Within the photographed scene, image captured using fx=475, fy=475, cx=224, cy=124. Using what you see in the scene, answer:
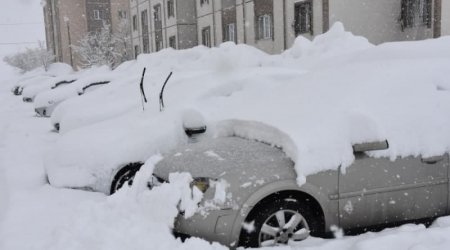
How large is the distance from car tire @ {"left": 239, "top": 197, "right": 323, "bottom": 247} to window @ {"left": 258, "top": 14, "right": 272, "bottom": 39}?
1854cm

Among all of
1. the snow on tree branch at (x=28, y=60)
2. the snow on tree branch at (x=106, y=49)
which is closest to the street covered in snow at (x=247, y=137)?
the snow on tree branch at (x=106, y=49)

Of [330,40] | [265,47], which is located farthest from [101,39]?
[330,40]

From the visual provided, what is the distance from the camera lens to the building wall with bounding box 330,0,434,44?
56.3 feet

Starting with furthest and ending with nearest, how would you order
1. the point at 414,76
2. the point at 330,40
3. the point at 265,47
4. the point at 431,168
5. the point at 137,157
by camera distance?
the point at 265,47
the point at 330,40
the point at 137,157
the point at 414,76
the point at 431,168

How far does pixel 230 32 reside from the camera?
1009 inches

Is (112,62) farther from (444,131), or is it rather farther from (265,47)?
(444,131)

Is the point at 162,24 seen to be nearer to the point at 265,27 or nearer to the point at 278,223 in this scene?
the point at 265,27

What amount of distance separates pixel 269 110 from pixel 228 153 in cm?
74

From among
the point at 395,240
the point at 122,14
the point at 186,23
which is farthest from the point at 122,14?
the point at 395,240

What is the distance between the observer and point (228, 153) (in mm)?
3879

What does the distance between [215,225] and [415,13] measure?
52.8 ft

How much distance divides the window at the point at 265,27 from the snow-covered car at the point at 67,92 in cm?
961

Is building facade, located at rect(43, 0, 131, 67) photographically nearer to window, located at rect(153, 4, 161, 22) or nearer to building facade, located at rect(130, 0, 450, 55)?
window, located at rect(153, 4, 161, 22)

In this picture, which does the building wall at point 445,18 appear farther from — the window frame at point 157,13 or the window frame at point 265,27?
the window frame at point 157,13
